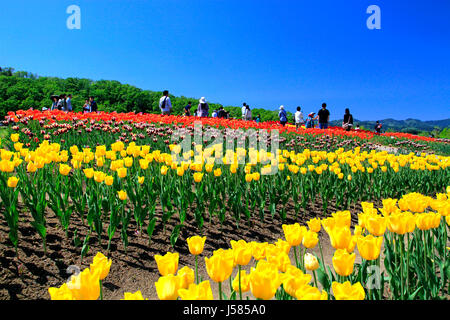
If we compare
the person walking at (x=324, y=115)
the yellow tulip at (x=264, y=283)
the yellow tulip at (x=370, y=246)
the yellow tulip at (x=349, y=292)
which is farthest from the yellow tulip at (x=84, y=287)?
the person walking at (x=324, y=115)

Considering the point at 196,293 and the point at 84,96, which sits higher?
the point at 84,96

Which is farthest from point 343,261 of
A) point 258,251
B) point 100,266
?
point 100,266

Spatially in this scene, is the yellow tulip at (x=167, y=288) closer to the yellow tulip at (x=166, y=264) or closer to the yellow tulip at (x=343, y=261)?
the yellow tulip at (x=166, y=264)

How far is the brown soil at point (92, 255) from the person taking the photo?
9.83 feet

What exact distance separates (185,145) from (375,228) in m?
7.27

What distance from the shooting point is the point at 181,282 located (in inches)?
52.4

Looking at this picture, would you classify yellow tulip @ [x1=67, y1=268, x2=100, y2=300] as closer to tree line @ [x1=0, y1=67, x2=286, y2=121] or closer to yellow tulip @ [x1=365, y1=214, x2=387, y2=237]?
yellow tulip @ [x1=365, y1=214, x2=387, y2=237]

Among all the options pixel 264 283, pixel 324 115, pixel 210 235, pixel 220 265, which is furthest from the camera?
pixel 324 115

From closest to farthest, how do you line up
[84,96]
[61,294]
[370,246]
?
[61,294] → [370,246] → [84,96]

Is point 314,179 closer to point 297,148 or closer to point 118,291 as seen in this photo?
point 118,291

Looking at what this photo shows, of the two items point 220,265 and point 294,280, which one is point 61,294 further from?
point 294,280

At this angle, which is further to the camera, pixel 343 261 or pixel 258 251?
pixel 258 251

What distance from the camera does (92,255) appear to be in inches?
139
